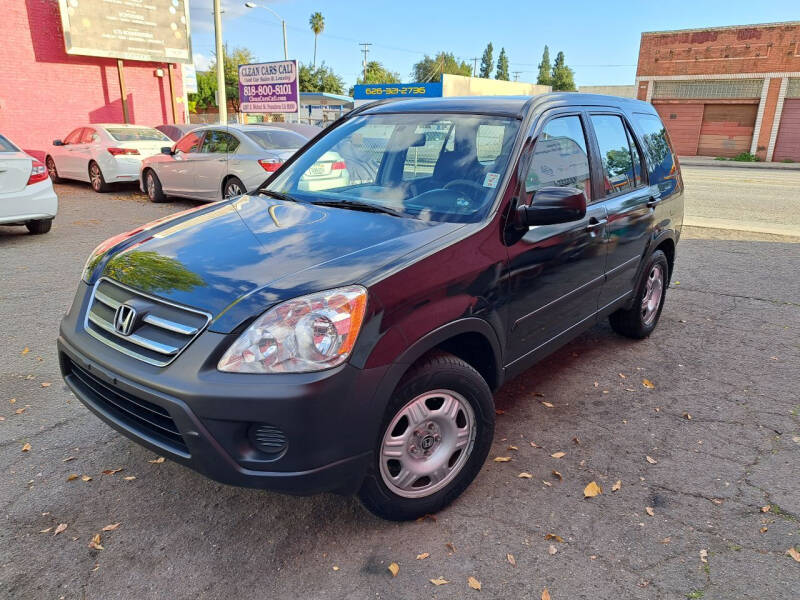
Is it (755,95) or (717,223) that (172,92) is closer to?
(717,223)

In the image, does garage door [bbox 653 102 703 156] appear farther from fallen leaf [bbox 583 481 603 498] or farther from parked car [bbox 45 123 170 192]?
fallen leaf [bbox 583 481 603 498]

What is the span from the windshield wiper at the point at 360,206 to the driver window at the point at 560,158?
69cm

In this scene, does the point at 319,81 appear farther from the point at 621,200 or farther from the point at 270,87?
the point at 621,200

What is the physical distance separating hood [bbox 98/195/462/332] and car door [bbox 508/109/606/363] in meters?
0.53

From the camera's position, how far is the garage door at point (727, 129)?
109 feet

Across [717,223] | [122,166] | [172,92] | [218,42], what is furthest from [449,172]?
[172,92]

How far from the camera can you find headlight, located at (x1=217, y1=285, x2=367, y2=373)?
2.13 metres

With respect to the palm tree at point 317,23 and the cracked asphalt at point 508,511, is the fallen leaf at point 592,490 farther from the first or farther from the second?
the palm tree at point 317,23

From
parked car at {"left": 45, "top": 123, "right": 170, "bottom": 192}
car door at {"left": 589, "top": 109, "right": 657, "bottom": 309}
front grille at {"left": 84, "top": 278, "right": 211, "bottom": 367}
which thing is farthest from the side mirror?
parked car at {"left": 45, "top": 123, "right": 170, "bottom": 192}

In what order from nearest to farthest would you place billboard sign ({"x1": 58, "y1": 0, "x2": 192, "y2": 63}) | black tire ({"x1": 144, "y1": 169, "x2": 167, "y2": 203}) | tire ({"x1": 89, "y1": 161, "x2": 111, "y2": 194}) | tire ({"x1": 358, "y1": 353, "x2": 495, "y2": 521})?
1. tire ({"x1": 358, "y1": 353, "x2": 495, "y2": 521})
2. black tire ({"x1": 144, "y1": 169, "x2": 167, "y2": 203})
3. tire ({"x1": 89, "y1": 161, "x2": 111, "y2": 194})
4. billboard sign ({"x1": 58, "y1": 0, "x2": 192, "y2": 63})

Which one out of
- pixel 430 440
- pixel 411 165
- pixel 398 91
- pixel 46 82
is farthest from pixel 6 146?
pixel 398 91

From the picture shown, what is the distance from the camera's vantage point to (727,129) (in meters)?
33.7

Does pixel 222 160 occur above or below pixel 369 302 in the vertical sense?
below

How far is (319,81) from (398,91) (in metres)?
27.9
